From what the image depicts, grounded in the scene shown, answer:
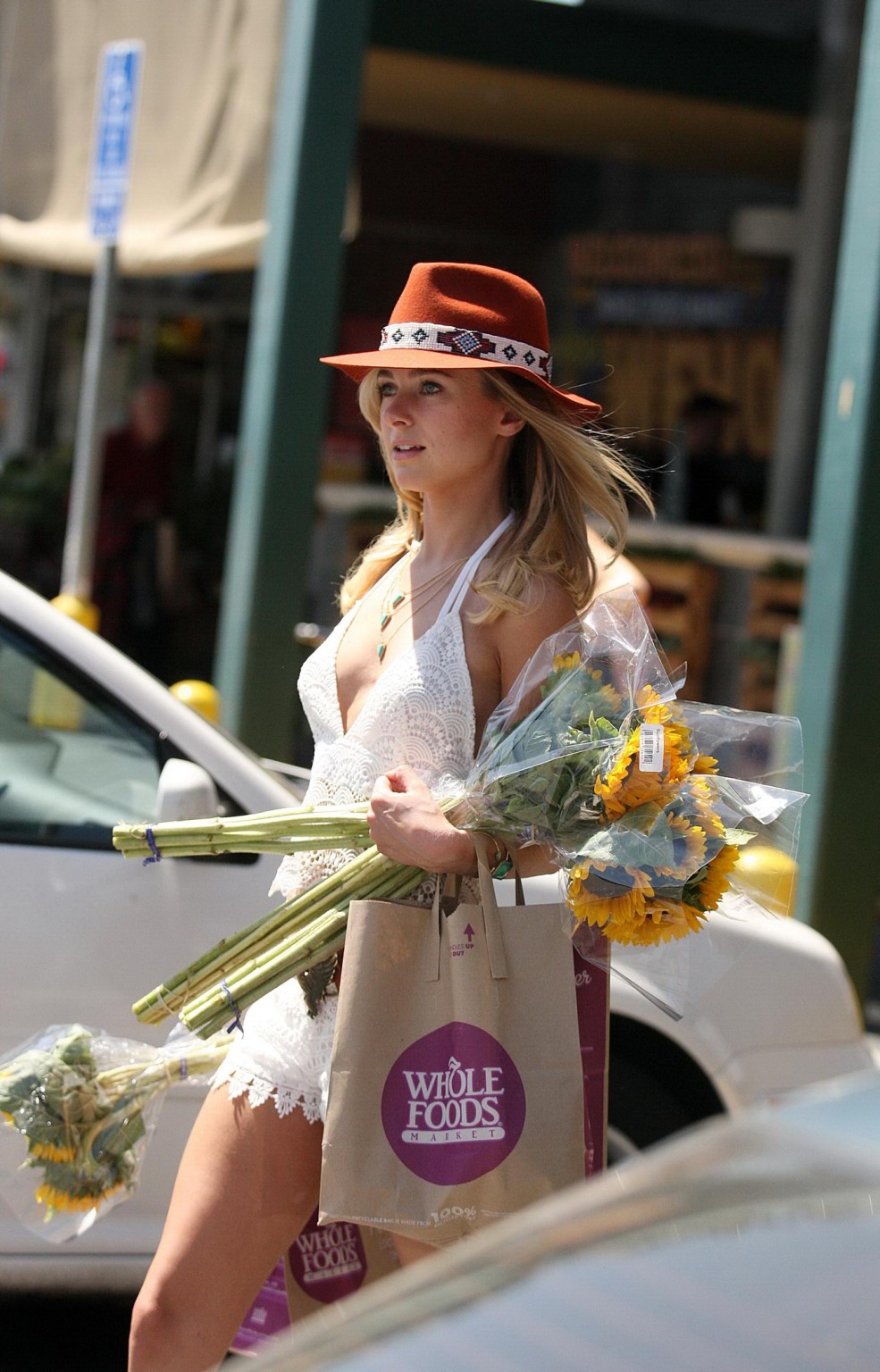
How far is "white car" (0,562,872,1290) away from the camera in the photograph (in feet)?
10.7

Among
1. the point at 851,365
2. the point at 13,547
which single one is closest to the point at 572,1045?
the point at 851,365

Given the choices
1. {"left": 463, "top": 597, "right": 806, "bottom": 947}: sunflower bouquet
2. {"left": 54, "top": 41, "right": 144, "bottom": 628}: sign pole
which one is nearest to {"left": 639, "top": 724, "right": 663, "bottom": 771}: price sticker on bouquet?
{"left": 463, "top": 597, "right": 806, "bottom": 947}: sunflower bouquet

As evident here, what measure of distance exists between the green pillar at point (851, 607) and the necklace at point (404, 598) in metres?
3.17

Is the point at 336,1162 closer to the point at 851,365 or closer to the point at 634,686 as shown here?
the point at 634,686

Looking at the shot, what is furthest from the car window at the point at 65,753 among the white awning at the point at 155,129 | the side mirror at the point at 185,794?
the white awning at the point at 155,129

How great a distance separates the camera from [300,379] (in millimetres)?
7133

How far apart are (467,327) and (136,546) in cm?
768

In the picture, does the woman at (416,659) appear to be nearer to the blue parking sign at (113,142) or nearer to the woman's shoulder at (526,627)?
the woman's shoulder at (526,627)

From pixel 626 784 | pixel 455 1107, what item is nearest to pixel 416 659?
pixel 626 784

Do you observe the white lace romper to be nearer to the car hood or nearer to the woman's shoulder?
the woman's shoulder

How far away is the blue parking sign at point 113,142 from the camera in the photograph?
655 centimetres

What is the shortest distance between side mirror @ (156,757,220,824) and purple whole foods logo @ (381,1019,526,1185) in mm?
816

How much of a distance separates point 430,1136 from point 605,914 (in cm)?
40

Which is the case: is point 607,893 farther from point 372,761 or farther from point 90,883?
point 90,883
